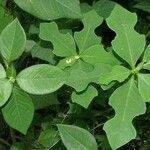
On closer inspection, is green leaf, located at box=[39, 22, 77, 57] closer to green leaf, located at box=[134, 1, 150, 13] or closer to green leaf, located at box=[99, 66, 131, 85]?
green leaf, located at box=[99, 66, 131, 85]

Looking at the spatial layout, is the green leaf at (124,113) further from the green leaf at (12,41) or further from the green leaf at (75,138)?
the green leaf at (12,41)

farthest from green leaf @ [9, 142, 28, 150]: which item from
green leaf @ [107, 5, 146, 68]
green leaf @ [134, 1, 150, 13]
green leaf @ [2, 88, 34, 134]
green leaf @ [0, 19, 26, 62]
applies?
green leaf @ [134, 1, 150, 13]

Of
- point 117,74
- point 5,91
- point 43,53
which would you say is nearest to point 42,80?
point 5,91

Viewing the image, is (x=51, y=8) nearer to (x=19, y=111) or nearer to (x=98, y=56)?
(x=98, y=56)

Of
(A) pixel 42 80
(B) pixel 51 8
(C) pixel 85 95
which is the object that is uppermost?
(B) pixel 51 8

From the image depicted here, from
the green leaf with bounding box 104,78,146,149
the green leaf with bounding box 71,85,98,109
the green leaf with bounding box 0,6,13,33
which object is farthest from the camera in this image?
the green leaf with bounding box 0,6,13,33

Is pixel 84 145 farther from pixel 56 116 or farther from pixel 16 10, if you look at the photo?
pixel 16 10

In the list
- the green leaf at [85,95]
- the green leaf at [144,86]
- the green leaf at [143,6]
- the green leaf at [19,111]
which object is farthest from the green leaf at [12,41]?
the green leaf at [143,6]
